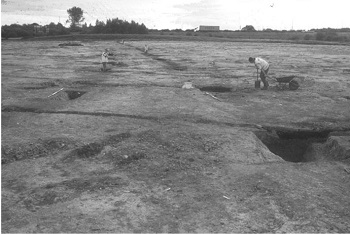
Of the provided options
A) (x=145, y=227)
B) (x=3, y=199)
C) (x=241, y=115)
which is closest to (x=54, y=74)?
(x=241, y=115)

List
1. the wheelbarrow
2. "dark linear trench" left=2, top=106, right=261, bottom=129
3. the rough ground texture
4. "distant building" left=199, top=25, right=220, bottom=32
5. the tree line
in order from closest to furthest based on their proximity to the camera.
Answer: the rough ground texture → "dark linear trench" left=2, top=106, right=261, bottom=129 → the wheelbarrow → the tree line → "distant building" left=199, top=25, right=220, bottom=32

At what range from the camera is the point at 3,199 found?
5172mm

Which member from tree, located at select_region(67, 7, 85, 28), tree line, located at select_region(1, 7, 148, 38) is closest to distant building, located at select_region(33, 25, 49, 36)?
tree line, located at select_region(1, 7, 148, 38)

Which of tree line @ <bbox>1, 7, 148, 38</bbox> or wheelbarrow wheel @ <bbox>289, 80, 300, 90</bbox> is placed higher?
tree line @ <bbox>1, 7, 148, 38</bbox>

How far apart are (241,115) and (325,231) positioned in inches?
222

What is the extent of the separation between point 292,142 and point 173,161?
3.22 m

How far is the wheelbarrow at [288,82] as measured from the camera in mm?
13722

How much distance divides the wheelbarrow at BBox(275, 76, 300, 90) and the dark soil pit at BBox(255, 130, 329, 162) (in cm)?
508

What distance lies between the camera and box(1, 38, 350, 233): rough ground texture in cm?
478

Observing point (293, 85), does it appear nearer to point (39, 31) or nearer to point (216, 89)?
point (216, 89)

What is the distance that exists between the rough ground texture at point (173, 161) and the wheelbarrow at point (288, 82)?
823 millimetres

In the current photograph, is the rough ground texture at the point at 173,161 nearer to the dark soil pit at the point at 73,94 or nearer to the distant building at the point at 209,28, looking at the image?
the dark soil pit at the point at 73,94

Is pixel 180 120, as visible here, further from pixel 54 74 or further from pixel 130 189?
pixel 54 74

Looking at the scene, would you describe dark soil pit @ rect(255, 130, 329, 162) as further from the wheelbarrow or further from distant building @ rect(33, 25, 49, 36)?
distant building @ rect(33, 25, 49, 36)
